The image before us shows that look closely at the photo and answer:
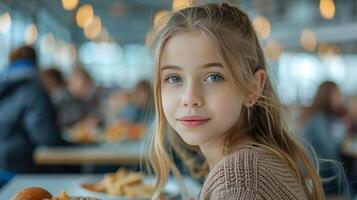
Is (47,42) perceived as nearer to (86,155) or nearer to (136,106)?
(136,106)

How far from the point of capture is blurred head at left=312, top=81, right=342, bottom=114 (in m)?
4.09

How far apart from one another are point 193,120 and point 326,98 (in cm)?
326

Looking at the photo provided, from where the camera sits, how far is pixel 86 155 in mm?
3324

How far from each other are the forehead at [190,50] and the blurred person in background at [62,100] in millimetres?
3930

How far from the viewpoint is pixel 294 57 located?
13836 millimetres

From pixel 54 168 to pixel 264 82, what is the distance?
275 centimetres

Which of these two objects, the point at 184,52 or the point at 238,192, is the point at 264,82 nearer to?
the point at 184,52

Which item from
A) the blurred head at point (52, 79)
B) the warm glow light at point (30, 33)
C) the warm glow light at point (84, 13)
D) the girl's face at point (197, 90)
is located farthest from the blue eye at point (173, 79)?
the warm glow light at point (30, 33)

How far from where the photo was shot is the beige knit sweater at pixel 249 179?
91 cm

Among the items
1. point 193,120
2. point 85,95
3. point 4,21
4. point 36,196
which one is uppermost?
point 4,21

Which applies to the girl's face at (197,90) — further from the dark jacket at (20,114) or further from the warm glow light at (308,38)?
the warm glow light at (308,38)

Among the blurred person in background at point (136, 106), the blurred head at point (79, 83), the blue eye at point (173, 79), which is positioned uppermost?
the blue eye at point (173, 79)

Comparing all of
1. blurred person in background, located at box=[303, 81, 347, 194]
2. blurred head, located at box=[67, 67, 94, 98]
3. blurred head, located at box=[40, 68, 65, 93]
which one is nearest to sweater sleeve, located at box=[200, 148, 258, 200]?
blurred person in background, located at box=[303, 81, 347, 194]

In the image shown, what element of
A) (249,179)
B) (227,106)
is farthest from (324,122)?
(249,179)
